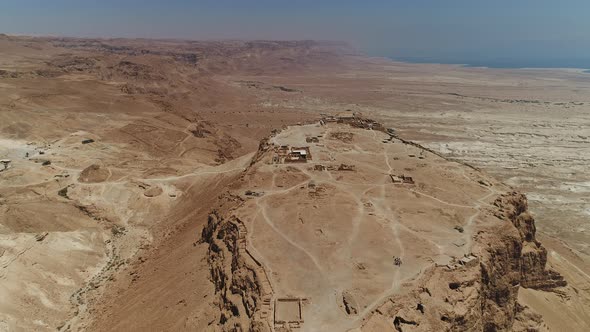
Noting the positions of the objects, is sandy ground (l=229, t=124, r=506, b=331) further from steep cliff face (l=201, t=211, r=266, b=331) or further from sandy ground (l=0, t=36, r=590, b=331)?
steep cliff face (l=201, t=211, r=266, b=331)

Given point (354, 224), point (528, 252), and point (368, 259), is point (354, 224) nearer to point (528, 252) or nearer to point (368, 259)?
point (368, 259)

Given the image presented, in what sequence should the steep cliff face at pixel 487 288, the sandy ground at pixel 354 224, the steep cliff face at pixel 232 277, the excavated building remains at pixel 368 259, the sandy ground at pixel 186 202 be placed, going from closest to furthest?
the steep cliff face at pixel 487 288, the excavated building remains at pixel 368 259, the steep cliff face at pixel 232 277, the sandy ground at pixel 354 224, the sandy ground at pixel 186 202

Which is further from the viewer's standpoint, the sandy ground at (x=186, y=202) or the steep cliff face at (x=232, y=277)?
the sandy ground at (x=186, y=202)

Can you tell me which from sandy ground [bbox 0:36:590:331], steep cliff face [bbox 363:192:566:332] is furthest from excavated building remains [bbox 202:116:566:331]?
sandy ground [bbox 0:36:590:331]

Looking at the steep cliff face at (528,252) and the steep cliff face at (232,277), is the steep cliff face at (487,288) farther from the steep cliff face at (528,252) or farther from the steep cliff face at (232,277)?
the steep cliff face at (232,277)

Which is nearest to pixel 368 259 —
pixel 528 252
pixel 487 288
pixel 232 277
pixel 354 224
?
pixel 354 224

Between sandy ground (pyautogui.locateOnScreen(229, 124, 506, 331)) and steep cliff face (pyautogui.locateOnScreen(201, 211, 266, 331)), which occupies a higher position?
sandy ground (pyautogui.locateOnScreen(229, 124, 506, 331))

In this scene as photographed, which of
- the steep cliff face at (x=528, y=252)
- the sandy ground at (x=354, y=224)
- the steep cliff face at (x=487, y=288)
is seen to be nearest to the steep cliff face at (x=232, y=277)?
the sandy ground at (x=354, y=224)

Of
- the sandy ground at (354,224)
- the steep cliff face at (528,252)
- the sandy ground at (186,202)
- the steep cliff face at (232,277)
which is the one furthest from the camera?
the steep cliff face at (528,252)

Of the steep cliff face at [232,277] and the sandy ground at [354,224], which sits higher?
the sandy ground at [354,224]
